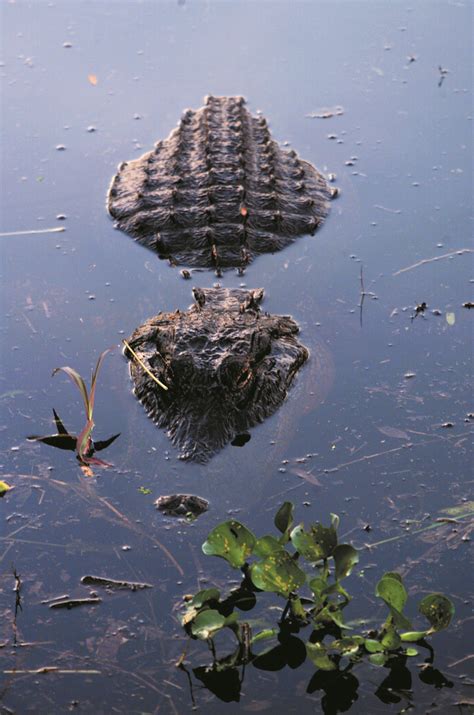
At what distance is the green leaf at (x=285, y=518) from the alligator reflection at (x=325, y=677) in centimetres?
→ 45

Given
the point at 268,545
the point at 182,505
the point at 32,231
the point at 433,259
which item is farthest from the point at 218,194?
the point at 268,545

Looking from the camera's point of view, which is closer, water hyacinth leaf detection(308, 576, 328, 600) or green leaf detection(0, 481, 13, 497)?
water hyacinth leaf detection(308, 576, 328, 600)

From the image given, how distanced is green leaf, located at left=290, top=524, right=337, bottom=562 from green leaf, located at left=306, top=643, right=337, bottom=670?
349mm

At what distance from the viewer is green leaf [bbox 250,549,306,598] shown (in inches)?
158

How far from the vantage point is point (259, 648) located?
4.01 metres

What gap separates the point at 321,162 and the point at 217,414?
329 cm

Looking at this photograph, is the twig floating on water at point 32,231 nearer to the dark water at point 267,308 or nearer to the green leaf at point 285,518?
the dark water at point 267,308

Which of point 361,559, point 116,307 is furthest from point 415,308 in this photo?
point 361,559

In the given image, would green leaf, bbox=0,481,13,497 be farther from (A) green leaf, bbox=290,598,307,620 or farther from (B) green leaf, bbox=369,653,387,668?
(B) green leaf, bbox=369,653,387,668

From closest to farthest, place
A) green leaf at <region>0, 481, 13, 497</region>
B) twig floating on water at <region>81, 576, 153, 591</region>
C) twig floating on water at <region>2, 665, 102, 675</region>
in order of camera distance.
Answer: twig floating on water at <region>2, 665, 102, 675</region>, twig floating on water at <region>81, 576, 153, 591</region>, green leaf at <region>0, 481, 13, 497</region>

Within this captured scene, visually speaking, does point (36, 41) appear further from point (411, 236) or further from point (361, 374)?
point (361, 374)

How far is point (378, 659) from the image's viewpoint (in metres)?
3.90

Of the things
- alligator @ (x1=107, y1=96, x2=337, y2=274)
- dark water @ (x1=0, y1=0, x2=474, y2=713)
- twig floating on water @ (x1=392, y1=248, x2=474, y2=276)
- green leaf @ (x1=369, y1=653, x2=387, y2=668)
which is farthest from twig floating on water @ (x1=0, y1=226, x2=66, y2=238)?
green leaf @ (x1=369, y1=653, x2=387, y2=668)

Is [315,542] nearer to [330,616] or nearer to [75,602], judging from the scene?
[330,616]
